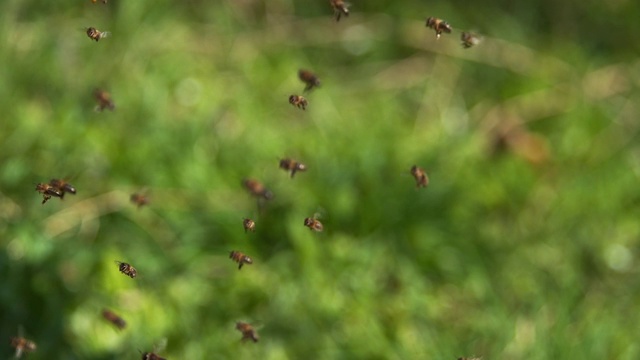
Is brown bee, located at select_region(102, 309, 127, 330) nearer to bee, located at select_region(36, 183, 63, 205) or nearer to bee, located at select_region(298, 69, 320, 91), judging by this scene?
bee, located at select_region(36, 183, 63, 205)

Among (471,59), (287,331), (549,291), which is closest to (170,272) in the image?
(287,331)

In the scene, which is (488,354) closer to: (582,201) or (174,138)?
(582,201)

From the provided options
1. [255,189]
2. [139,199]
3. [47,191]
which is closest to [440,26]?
[255,189]

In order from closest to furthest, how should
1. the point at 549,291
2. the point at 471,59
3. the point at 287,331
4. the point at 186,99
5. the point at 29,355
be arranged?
the point at 29,355, the point at 287,331, the point at 549,291, the point at 186,99, the point at 471,59

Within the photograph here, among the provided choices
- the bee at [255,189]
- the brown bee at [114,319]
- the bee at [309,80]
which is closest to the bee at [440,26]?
the bee at [309,80]

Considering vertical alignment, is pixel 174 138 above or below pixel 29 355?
above

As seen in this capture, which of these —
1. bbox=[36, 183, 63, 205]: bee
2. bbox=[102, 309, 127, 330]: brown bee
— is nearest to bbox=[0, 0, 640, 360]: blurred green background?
bbox=[102, 309, 127, 330]: brown bee
